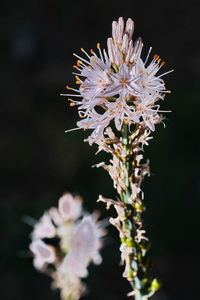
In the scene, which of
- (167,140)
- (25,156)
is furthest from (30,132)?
(167,140)

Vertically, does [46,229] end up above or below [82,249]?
above

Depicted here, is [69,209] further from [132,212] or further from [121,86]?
[121,86]

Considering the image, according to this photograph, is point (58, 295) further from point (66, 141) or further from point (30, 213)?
point (66, 141)

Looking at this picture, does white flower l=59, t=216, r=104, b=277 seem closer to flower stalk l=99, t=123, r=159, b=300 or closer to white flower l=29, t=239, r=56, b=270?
white flower l=29, t=239, r=56, b=270

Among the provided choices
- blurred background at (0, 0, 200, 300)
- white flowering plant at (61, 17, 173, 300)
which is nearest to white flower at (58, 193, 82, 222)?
white flowering plant at (61, 17, 173, 300)

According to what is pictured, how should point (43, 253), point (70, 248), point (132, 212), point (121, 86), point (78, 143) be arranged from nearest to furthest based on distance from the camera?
point (121, 86), point (132, 212), point (70, 248), point (43, 253), point (78, 143)

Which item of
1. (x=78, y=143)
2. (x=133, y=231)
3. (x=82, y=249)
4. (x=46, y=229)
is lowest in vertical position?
(x=133, y=231)

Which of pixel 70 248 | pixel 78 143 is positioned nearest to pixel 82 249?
pixel 70 248

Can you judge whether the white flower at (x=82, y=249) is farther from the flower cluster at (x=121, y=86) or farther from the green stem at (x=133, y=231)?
the flower cluster at (x=121, y=86)
